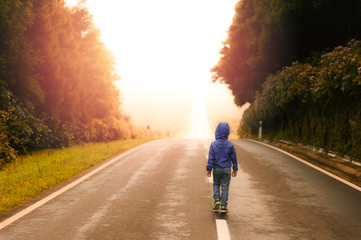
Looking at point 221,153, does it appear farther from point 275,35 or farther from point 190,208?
point 275,35

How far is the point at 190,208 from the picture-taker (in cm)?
660

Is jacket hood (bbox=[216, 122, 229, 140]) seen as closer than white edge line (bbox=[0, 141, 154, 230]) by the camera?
No

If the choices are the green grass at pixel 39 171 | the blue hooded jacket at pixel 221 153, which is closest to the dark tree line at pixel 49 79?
the green grass at pixel 39 171

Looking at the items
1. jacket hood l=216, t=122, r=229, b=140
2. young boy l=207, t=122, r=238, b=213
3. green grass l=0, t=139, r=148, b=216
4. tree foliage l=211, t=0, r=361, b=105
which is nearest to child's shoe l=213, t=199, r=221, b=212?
young boy l=207, t=122, r=238, b=213

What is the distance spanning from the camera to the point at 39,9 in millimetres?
14375

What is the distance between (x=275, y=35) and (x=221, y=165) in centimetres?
1763

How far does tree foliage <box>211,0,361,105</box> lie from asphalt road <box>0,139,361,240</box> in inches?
396

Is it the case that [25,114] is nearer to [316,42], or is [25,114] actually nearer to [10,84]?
[10,84]

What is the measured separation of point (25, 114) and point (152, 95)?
463 ft

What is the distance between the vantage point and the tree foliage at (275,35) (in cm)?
1759

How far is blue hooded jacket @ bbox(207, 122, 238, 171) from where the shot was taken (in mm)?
6336

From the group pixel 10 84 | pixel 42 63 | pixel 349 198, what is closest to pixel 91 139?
pixel 42 63

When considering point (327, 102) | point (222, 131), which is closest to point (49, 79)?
point (327, 102)

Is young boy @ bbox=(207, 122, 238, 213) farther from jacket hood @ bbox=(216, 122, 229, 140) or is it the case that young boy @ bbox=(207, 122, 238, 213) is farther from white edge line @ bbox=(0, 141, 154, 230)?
white edge line @ bbox=(0, 141, 154, 230)
